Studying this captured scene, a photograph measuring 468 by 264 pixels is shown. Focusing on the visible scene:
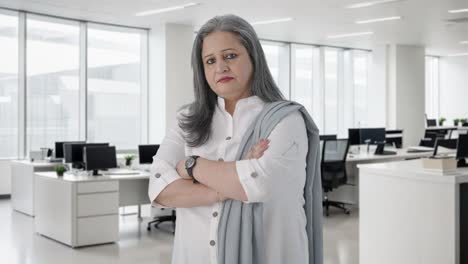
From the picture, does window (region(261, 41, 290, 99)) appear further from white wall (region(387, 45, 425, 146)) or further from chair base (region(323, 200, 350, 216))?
chair base (region(323, 200, 350, 216))

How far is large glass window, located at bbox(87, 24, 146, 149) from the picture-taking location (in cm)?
1138

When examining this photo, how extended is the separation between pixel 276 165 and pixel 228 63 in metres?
0.34

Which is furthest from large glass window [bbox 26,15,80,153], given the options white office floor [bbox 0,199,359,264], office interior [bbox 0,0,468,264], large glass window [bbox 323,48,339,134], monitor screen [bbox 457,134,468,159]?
monitor screen [bbox 457,134,468,159]

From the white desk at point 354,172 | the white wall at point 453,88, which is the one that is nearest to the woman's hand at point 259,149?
the white desk at point 354,172

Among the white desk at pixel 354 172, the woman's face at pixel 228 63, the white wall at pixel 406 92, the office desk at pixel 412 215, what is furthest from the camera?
the white wall at pixel 406 92

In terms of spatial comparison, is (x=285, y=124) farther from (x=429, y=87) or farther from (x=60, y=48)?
(x=429, y=87)

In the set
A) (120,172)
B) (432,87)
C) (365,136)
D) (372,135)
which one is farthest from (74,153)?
(432,87)

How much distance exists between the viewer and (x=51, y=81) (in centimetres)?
1075

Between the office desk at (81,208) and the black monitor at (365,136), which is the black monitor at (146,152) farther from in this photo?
the black monitor at (365,136)

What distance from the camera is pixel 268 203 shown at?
1532 mm

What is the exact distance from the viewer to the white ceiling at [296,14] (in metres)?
9.40

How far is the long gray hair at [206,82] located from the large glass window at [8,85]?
9447 mm

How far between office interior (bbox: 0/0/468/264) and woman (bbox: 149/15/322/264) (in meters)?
2.44

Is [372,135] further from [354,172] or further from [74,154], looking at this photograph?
[74,154]
